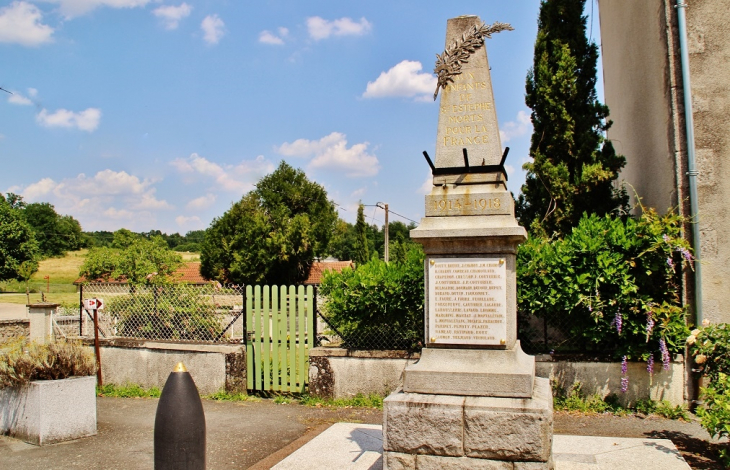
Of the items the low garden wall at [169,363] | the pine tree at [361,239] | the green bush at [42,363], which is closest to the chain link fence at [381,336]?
the low garden wall at [169,363]

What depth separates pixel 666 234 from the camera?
24.0ft

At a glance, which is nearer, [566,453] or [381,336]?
[566,453]

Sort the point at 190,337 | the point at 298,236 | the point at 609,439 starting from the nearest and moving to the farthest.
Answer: the point at 609,439 → the point at 190,337 → the point at 298,236

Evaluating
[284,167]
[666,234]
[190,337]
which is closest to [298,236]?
[284,167]

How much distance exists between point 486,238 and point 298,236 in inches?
1613

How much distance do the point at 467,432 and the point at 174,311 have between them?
269 inches

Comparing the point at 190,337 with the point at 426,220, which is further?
the point at 190,337

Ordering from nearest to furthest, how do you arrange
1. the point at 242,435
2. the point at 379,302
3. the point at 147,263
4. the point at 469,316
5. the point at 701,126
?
the point at 469,316, the point at 242,435, the point at 701,126, the point at 379,302, the point at 147,263

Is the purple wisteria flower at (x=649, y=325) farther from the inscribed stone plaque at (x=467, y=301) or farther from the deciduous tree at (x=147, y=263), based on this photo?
the deciduous tree at (x=147, y=263)

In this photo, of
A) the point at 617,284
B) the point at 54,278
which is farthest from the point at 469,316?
the point at 54,278

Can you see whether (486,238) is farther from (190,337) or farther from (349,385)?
(190,337)

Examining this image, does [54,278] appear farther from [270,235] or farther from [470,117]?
[470,117]

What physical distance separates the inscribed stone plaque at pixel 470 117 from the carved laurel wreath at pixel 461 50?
36 millimetres

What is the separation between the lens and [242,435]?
691 cm
